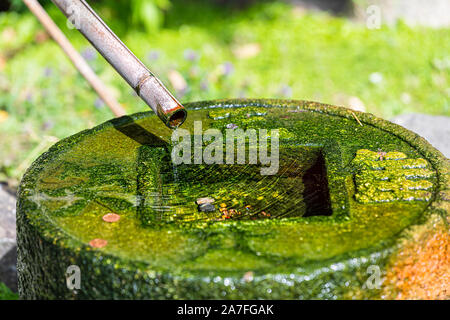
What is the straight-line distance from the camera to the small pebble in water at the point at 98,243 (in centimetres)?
154

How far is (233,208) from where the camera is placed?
2037mm

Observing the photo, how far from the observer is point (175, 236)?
1610 mm

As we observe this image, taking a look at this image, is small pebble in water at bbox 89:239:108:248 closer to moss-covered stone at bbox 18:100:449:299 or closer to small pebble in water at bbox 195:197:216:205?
moss-covered stone at bbox 18:100:449:299

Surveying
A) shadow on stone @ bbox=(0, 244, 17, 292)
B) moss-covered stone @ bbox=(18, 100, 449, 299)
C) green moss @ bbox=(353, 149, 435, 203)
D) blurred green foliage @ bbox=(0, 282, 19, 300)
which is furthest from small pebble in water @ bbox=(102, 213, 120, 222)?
shadow on stone @ bbox=(0, 244, 17, 292)

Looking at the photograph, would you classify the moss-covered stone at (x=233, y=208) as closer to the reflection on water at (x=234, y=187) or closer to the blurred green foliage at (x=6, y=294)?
the reflection on water at (x=234, y=187)

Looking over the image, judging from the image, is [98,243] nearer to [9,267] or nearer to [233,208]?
[233,208]

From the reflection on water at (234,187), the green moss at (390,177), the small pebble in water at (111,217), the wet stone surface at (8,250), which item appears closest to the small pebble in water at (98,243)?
the small pebble in water at (111,217)

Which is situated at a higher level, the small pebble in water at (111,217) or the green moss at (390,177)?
the green moss at (390,177)

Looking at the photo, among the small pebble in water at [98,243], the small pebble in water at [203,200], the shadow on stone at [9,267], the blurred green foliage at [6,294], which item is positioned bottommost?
the blurred green foliage at [6,294]

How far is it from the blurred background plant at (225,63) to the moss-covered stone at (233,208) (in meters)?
1.65

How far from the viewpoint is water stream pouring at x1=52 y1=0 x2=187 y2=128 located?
6.30 ft
